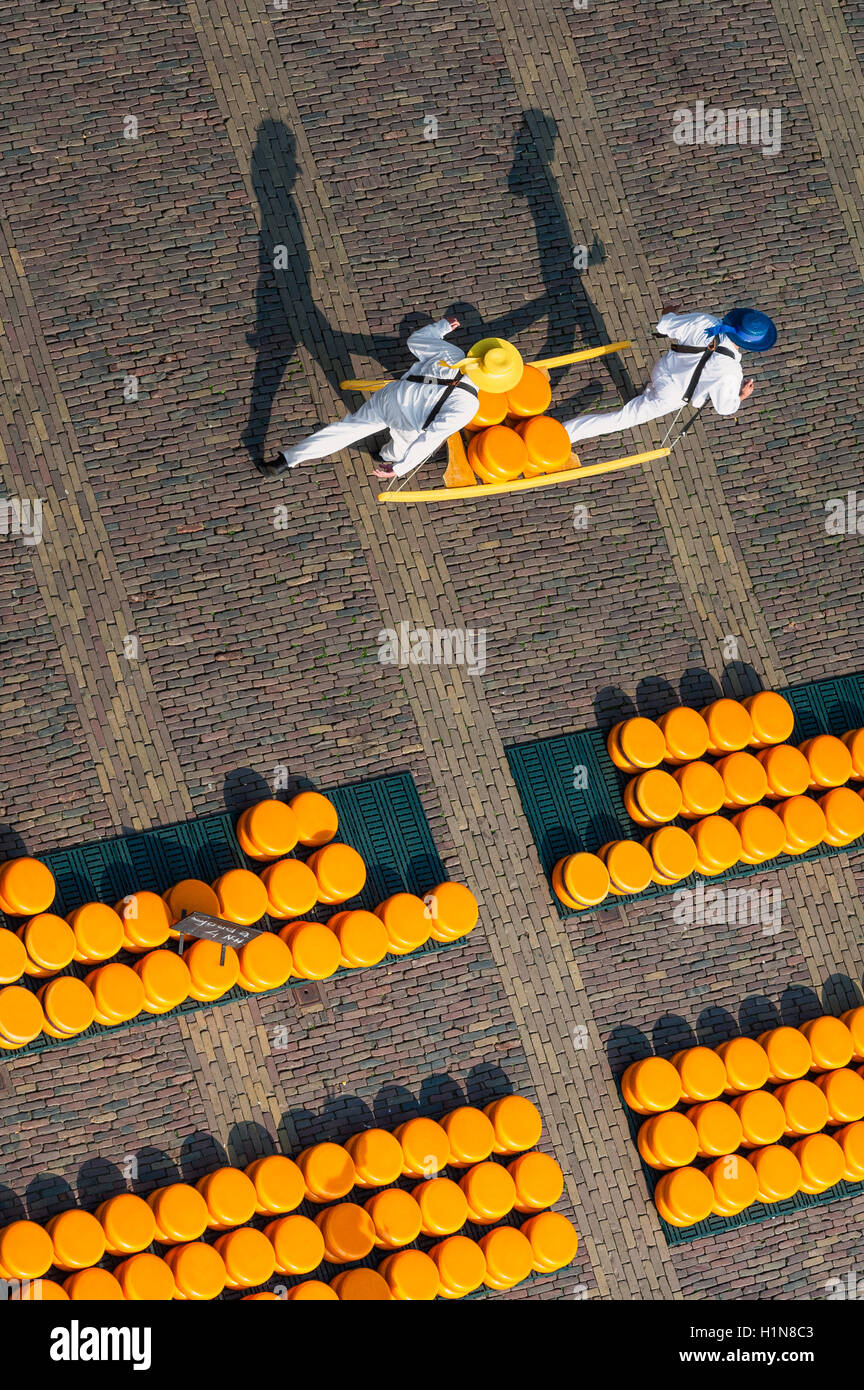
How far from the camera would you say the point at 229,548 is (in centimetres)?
1503

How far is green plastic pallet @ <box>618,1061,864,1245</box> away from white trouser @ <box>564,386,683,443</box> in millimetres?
6937

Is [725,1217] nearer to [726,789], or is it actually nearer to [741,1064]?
[741,1064]

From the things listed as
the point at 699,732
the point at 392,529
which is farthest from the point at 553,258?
the point at 699,732

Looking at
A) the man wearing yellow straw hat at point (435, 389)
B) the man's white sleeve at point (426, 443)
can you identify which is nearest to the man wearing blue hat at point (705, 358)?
the man wearing yellow straw hat at point (435, 389)

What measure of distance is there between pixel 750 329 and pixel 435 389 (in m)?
3.21

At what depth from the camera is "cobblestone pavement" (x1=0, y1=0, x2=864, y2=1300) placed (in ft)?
47.3

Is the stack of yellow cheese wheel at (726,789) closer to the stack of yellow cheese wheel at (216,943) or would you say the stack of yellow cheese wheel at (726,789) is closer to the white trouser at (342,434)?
the stack of yellow cheese wheel at (216,943)

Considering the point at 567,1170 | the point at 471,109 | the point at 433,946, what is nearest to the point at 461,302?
the point at 471,109

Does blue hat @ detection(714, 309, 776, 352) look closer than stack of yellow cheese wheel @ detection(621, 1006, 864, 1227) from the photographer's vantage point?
Yes

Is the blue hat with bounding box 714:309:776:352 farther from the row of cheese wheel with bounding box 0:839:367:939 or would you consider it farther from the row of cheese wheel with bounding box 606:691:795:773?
the row of cheese wheel with bounding box 0:839:367:939

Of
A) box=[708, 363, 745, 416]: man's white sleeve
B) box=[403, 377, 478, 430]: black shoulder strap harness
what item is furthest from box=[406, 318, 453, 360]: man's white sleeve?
box=[708, 363, 745, 416]: man's white sleeve

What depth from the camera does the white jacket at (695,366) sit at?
14.4 meters
